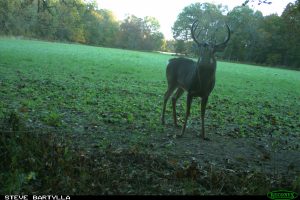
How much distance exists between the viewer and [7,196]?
413cm

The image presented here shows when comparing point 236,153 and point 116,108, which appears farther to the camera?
point 116,108

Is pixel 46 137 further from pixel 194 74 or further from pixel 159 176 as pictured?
pixel 194 74

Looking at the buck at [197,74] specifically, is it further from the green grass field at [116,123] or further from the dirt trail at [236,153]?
the green grass field at [116,123]

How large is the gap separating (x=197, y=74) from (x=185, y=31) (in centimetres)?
7075

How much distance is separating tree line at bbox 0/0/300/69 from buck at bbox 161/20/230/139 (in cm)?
1091

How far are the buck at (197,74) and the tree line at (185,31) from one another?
35.8 feet

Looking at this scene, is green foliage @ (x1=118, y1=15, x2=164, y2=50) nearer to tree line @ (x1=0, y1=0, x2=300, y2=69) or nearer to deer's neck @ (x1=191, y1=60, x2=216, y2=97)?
tree line @ (x1=0, y1=0, x2=300, y2=69)

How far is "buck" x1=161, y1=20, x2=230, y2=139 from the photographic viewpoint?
23.1ft

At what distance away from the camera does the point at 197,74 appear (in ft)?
24.6

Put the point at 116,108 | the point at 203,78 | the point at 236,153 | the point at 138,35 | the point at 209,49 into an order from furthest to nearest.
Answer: the point at 138,35
the point at 116,108
the point at 203,78
the point at 209,49
the point at 236,153

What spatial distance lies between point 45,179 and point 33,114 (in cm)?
363

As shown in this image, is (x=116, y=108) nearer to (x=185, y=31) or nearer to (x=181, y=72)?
(x=181, y=72)

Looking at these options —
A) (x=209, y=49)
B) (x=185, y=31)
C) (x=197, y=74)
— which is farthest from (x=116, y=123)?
(x=185, y=31)

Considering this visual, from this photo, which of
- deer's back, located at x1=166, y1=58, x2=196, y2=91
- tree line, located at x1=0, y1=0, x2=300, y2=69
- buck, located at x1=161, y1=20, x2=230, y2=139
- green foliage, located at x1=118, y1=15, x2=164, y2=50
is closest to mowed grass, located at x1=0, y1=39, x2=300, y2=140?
buck, located at x1=161, y1=20, x2=230, y2=139
